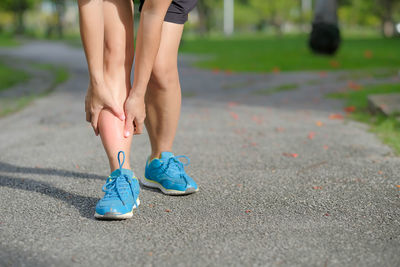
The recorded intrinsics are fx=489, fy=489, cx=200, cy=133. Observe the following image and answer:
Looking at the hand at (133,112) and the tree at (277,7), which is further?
the tree at (277,7)

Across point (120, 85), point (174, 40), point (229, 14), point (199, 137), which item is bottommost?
point (229, 14)

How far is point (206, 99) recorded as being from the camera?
720 cm

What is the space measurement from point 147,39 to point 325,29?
11.6 meters

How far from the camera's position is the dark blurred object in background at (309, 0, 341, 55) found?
13.2 metres

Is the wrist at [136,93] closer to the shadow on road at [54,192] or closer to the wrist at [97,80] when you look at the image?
the wrist at [97,80]

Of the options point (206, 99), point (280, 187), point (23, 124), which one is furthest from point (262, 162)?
point (206, 99)

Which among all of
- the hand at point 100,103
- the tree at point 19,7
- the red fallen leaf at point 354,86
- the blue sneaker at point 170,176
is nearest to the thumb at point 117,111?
the hand at point 100,103

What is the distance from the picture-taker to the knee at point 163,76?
254 centimetres

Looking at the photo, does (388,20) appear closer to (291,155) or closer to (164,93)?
(291,155)

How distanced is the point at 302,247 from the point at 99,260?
0.81 metres

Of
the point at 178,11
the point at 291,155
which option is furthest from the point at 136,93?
the point at 291,155

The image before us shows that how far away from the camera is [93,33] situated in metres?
2.34

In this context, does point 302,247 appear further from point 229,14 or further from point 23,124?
point 229,14

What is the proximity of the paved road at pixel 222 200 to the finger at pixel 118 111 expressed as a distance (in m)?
0.49
